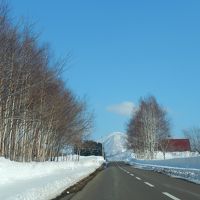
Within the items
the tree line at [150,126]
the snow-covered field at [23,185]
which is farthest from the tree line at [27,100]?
the tree line at [150,126]

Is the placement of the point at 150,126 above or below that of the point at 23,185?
above

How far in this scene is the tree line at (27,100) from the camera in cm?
2206

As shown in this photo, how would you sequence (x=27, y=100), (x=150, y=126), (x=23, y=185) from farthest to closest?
(x=150, y=126)
(x=27, y=100)
(x=23, y=185)

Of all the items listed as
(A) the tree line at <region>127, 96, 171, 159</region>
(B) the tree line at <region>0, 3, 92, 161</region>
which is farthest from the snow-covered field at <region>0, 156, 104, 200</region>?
(A) the tree line at <region>127, 96, 171, 159</region>

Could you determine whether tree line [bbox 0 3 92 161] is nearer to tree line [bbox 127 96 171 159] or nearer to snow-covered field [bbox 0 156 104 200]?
snow-covered field [bbox 0 156 104 200]

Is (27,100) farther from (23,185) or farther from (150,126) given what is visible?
(150,126)

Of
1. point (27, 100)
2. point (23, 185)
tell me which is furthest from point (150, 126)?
point (23, 185)

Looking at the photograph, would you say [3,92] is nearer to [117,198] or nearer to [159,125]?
[117,198]

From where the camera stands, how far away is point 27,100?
3008cm

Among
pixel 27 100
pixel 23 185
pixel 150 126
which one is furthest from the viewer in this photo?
pixel 150 126

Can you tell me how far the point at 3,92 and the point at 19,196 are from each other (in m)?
11.3

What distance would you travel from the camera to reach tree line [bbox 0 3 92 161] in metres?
22.1

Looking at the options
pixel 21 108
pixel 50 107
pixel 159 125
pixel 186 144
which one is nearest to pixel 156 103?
pixel 159 125

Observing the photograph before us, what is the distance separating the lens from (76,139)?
205 ft
